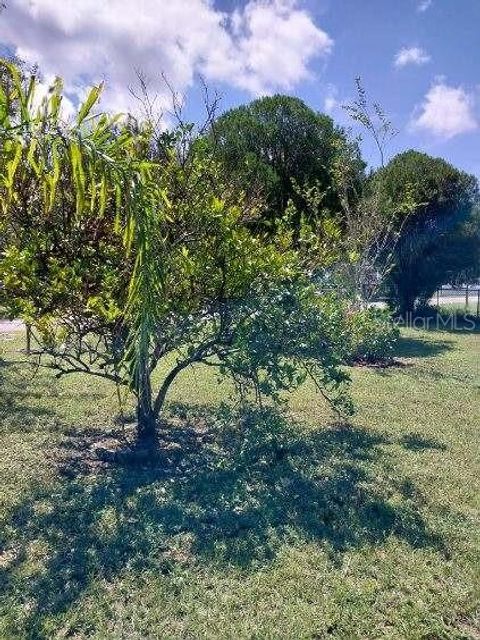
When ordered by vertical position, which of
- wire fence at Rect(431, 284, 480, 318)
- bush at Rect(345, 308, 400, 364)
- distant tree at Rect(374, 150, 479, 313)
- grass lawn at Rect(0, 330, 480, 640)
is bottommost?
grass lawn at Rect(0, 330, 480, 640)

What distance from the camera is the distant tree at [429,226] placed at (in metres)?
15.4

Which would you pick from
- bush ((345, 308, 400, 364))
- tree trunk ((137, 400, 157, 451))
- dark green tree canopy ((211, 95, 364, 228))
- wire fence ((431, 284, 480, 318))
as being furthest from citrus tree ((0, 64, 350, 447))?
wire fence ((431, 284, 480, 318))

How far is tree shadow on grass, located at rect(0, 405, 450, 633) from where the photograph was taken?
314 cm

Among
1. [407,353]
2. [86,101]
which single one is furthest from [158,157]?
[407,353]

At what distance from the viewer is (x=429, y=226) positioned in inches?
652

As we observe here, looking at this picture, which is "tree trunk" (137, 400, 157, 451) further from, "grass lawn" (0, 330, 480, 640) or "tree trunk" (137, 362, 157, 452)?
"grass lawn" (0, 330, 480, 640)

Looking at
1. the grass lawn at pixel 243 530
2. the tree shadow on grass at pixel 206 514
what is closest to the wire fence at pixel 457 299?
the grass lawn at pixel 243 530

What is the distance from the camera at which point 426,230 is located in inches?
651

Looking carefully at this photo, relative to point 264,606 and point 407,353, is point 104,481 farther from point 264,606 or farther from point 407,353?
point 407,353

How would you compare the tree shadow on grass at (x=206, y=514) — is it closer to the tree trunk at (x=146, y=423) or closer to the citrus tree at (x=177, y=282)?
the tree trunk at (x=146, y=423)

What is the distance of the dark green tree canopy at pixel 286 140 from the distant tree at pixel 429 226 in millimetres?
3566

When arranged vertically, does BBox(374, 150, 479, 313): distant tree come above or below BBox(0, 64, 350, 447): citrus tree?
above

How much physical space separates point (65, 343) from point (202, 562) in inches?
90.5

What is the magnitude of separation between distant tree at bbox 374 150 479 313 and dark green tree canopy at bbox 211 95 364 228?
3.57m
